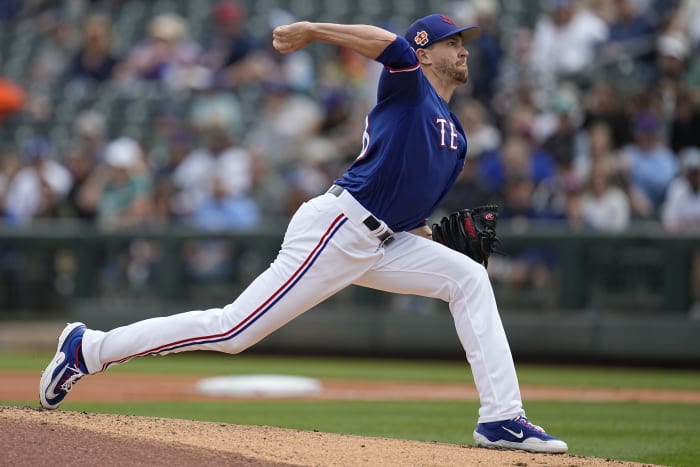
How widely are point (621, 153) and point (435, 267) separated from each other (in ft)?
23.6

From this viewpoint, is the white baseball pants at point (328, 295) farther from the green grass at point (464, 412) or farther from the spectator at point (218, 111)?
the spectator at point (218, 111)

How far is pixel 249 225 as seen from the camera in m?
14.1

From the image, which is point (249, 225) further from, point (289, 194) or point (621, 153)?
point (621, 153)

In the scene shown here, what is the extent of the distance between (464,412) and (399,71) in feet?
12.3

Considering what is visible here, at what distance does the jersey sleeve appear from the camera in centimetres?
546

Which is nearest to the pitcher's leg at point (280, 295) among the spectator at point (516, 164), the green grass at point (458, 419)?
the green grass at point (458, 419)

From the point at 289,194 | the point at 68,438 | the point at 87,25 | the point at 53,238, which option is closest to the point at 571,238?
the point at 289,194

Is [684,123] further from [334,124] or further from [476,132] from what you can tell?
[334,124]

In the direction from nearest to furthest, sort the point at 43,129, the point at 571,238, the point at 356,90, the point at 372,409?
the point at 372,409 → the point at 571,238 → the point at 356,90 → the point at 43,129

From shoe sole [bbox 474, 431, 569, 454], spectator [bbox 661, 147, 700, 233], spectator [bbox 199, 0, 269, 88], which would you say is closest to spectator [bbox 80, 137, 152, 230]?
spectator [bbox 199, 0, 269, 88]

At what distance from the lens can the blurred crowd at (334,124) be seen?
41.3 ft

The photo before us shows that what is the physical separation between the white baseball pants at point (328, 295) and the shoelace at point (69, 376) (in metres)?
0.09

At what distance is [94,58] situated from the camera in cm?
1838

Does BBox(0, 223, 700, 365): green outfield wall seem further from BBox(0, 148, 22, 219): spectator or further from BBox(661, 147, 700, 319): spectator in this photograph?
BBox(0, 148, 22, 219): spectator
